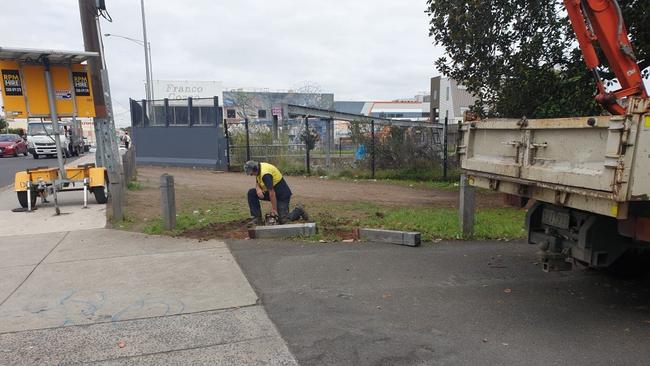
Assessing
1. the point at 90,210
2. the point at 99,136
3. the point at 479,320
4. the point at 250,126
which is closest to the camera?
the point at 479,320

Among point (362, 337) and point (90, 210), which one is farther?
point (90, 210)

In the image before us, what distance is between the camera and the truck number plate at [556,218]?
470 centimetres

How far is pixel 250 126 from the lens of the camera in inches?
795

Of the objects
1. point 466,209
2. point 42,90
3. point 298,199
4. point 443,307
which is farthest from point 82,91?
point 443,307

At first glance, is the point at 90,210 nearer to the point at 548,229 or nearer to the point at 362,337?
the point at 362,337

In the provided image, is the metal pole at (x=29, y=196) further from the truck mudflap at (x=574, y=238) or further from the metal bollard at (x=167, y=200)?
the truck mudflap at (x=574, y=238)

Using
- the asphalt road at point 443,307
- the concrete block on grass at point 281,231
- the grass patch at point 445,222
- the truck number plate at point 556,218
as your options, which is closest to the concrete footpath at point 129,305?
the asphalt road at point 443,307

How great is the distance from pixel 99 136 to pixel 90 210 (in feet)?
7.07

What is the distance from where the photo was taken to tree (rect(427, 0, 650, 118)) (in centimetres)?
1030

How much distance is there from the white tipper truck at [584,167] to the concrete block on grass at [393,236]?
5.16 ft

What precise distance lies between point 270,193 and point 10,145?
3318cm

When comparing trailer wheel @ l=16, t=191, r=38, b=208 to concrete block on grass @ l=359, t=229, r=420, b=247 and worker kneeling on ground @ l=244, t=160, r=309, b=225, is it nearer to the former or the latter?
worker kneeling on ground @ l=244, t=160, r=309, b=225

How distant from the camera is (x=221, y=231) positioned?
814 cm

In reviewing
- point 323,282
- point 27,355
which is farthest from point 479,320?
point 27,355
